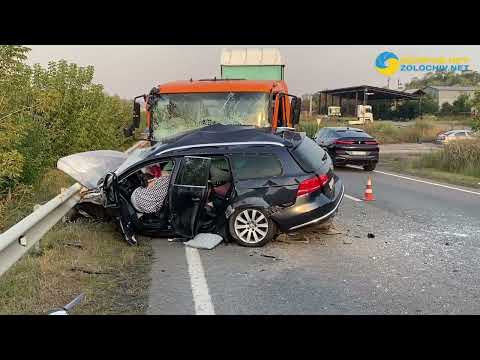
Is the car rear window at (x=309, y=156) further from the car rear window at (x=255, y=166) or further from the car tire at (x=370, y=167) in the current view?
the car tire at (x=370, y=167)

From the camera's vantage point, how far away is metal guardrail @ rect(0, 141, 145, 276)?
444cm

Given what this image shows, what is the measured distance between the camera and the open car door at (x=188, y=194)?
21.4 feet

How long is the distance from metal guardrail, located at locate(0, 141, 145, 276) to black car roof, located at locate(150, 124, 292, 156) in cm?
145

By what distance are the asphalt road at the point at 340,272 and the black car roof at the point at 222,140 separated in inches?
53.2

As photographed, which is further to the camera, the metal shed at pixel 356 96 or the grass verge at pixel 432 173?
the metal shed at pixel 356 96

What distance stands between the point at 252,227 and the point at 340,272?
1504 millimetres

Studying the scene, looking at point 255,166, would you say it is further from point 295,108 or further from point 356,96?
point 356,96

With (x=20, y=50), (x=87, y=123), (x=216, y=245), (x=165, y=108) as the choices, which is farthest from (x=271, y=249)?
(x=87, y=123)

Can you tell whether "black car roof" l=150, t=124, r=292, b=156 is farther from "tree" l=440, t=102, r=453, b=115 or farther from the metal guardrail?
"tree" l=440, t=102, r=453, b=115

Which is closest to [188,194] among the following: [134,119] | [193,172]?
[193,172]

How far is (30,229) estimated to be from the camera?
5.32 metres

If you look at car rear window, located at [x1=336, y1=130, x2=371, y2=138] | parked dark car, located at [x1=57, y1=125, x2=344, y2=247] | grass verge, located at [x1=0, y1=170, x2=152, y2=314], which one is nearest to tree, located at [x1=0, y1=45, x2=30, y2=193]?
grass verge, located at [x1=0, y1=170, x2=152, y2=314]

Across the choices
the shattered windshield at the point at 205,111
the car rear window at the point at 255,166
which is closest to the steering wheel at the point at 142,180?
the car rear window at the point at 255,166

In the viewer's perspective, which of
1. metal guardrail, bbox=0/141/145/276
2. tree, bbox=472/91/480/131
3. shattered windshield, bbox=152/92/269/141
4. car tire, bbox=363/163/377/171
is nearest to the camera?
metal guardrail, bbox=0/141/145/276
